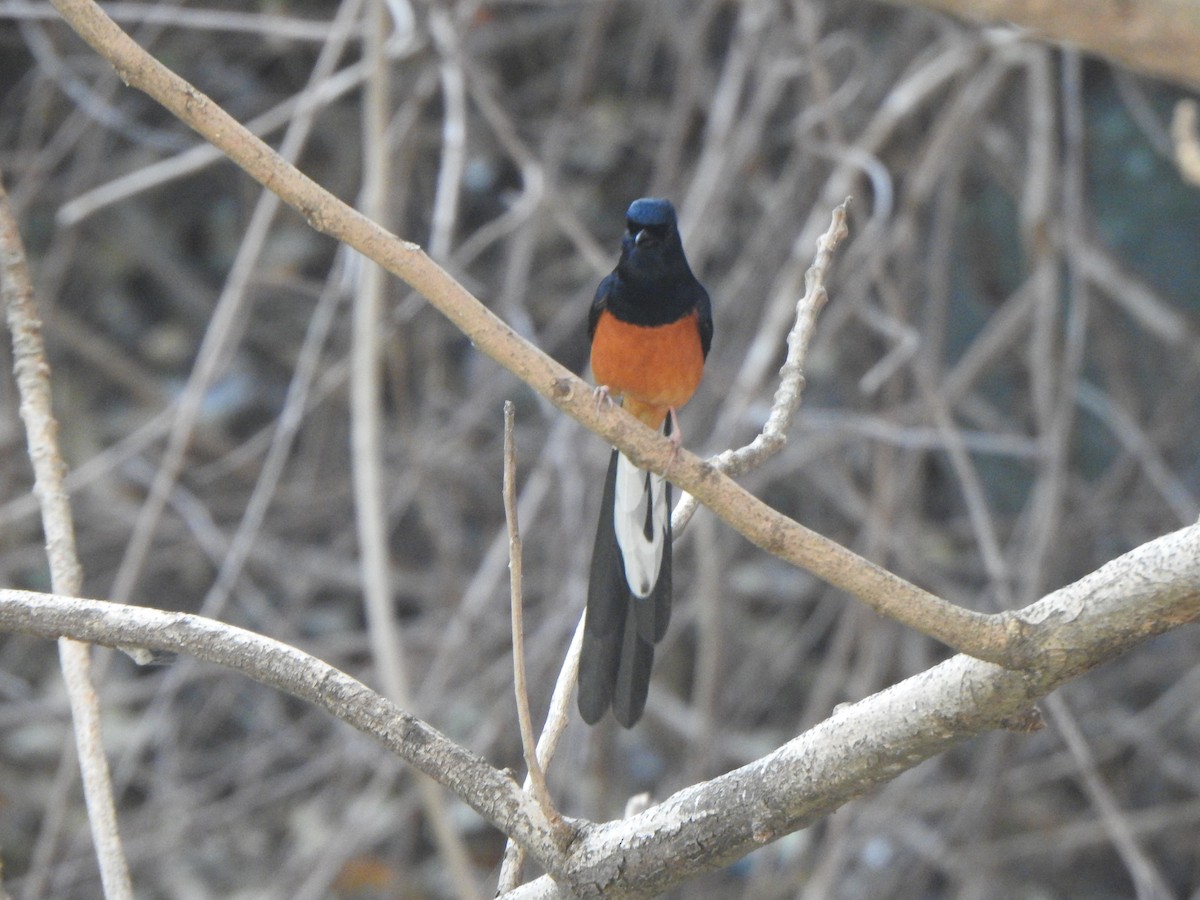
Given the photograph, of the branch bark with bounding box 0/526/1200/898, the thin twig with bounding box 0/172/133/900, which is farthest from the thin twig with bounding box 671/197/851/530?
the thin twig with bounding box 0/172/133/900

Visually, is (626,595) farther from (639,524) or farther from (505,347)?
(505,347)

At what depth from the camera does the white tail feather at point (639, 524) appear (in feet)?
6.55

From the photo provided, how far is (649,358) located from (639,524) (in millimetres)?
279

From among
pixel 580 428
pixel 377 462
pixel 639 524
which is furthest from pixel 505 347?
pixel 580 428

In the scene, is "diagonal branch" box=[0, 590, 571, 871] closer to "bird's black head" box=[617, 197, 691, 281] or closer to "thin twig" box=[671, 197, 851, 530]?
"thin twig" box=[671, 197, 851, 530]

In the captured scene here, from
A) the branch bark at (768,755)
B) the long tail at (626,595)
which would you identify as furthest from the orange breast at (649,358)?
the branch bark at (768,755)

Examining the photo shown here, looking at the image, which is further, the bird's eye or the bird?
the bird's eye

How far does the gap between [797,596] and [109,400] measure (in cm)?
237

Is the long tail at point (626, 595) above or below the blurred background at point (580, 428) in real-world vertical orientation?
below

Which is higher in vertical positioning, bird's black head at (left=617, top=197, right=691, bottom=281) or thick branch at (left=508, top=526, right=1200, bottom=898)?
bird's black head at (left=617, top=197, right=691, bottom=281)

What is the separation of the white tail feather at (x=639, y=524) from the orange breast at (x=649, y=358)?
0.44 feet

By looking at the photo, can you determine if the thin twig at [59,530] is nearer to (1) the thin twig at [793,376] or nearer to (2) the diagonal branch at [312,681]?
(2) the diagonal branch at [312,681]

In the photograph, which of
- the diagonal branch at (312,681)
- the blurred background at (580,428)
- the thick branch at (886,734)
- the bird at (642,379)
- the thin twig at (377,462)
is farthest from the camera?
the blurred background at (580,428)

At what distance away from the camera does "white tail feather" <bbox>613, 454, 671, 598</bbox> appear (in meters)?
2.00
